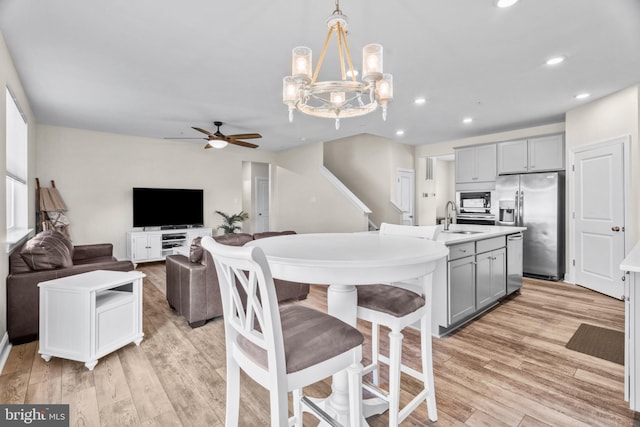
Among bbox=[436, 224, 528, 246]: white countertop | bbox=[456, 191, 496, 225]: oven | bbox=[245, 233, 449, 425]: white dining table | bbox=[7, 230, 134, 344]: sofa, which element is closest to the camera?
bbox=[245, 233, 449, 425]: white dining table

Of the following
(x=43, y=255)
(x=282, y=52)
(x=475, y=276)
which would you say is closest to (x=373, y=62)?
(x=282, y=52)

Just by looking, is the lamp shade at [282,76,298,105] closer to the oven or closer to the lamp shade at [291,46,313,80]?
the lamp shade at [291,46,313,80]

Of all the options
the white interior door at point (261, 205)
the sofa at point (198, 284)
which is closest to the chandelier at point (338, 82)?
the sofa at point (198, 284)

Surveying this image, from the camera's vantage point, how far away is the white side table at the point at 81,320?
2139mm

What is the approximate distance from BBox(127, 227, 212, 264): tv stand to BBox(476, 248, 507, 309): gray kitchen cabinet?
14.8 ft

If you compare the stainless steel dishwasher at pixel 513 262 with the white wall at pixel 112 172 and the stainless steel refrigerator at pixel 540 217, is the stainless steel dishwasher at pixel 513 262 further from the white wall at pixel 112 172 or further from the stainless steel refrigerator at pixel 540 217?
the white wall at pixel 112 172

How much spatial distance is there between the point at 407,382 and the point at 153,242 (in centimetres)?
532

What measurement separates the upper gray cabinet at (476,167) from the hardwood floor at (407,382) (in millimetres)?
3111

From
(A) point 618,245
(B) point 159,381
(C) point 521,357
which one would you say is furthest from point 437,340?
(A) point 618,245

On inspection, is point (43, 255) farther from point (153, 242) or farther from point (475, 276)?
point (475, 276)

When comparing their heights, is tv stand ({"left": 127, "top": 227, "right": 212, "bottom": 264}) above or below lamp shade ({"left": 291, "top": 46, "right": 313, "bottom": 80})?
below

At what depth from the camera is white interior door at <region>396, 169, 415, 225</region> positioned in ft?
22.6

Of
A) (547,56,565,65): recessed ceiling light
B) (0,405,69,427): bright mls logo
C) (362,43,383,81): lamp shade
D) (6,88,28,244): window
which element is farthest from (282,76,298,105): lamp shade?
(6,88,28,244): window

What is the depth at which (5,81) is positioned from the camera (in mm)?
2520
